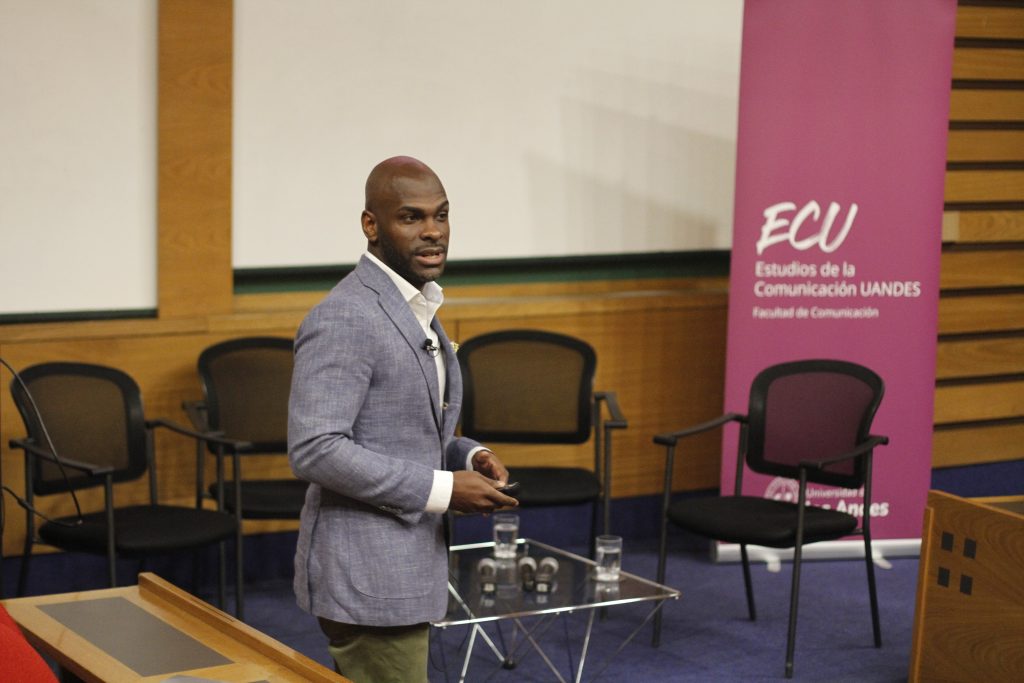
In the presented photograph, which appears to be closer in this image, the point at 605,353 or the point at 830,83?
the point at 830,83

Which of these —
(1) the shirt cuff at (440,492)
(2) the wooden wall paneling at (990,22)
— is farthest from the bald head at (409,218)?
(2) the wooden wall paneling at (990,22)

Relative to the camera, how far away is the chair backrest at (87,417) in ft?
14.9

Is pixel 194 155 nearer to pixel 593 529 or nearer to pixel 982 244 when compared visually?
pixel 593 529

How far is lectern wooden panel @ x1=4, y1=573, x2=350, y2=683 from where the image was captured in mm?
2453

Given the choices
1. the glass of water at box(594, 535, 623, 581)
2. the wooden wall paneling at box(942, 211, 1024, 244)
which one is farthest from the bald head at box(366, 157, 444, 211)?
the wooden wall paneling at box(942, 211, 1024, 244)

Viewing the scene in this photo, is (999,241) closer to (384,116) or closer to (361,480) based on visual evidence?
(384,116)

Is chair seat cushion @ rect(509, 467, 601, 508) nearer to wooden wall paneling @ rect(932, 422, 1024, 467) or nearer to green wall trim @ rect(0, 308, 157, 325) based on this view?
green wall trim @ rect(0, 308, 157, 325)

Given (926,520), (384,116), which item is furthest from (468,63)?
(926,520)

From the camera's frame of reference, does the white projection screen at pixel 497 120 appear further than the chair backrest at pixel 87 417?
Yes

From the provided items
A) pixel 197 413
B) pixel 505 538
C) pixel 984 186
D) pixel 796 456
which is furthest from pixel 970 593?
pixel 984 186

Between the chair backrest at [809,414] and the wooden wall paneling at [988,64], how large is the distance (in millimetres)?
2182

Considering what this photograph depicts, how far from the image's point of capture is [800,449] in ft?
15.9

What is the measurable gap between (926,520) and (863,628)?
90 centimetres

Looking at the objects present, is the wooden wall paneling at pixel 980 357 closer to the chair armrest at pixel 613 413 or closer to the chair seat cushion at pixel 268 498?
the chair armrest at pixel 613 413
